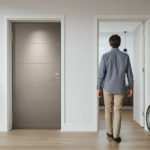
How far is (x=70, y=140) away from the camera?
256 cm

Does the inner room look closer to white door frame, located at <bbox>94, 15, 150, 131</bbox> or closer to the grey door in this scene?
white door frame, located at <bbox>94, 15, 150, 131</bbox>

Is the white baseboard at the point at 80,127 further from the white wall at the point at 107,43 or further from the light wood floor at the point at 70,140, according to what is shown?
the white wall at the point at 107,43

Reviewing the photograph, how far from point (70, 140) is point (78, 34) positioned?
1.82 metres

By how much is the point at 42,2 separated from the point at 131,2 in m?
1.61

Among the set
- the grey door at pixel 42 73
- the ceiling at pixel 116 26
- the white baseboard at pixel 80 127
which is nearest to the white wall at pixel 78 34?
the white baseboard at pixel 80 127

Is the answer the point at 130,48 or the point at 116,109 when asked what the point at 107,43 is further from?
the point at 116,109

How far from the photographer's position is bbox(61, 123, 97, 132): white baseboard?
2969 millimetres

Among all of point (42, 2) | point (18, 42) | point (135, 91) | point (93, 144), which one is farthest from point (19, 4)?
point (135, 91)

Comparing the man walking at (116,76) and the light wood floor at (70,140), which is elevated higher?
the man walking at (116,76)

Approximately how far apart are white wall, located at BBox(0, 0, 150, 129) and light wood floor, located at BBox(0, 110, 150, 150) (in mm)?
309

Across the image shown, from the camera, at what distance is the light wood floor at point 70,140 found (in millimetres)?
2305

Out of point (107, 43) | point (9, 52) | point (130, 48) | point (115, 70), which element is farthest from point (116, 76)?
point (130, 48)

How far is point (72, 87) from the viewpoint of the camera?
9.82 feet

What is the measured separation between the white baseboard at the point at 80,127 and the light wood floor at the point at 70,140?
10 cm
